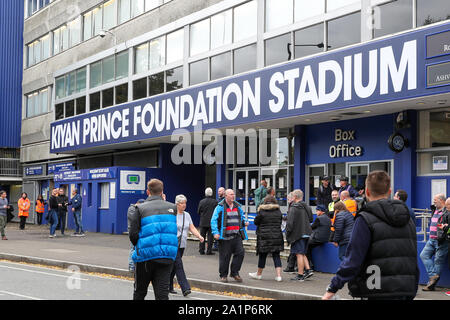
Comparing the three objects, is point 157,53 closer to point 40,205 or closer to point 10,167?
point 40,205

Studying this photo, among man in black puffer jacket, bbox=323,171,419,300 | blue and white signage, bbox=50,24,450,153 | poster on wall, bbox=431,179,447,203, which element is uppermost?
blue and white signage, bbox=50,24,450,153

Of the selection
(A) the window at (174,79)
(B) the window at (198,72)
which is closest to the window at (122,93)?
(A) the window at (174,79)

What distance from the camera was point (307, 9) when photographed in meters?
19.0

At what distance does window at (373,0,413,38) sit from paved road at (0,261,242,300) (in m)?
8.69

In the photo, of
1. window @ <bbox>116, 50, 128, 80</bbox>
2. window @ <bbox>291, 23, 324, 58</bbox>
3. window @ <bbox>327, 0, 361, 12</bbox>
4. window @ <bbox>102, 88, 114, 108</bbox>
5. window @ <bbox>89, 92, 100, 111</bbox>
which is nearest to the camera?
window @ <bbox>327, 0, 361, 12</bbox>

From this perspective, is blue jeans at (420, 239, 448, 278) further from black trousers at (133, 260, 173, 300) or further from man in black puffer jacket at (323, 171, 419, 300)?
man in black puffer jacket at (323, 171, 419, 300)

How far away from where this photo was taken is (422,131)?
647 inches

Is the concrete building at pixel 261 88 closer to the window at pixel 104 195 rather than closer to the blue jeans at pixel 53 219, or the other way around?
the window at pixel 104 195

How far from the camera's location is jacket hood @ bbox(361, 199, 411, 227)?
188 inches

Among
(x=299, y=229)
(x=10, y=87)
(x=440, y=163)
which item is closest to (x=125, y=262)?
(x=299, y=229)

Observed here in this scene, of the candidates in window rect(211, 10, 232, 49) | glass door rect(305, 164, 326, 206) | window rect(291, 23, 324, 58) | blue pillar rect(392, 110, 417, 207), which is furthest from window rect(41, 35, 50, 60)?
blue pillar rect(392, 110, 417, 207)
